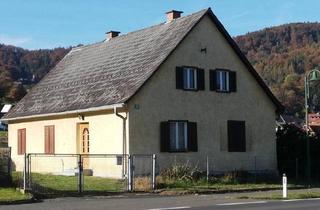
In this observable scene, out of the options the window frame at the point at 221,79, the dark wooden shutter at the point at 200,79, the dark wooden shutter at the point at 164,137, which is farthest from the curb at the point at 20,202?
the window frame at the point at 221,79

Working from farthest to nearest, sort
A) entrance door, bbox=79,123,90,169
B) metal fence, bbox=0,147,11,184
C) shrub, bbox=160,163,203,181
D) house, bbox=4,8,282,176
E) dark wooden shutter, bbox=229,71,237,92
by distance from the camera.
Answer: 1. dark wooden shutter, bbox=229,71,237,92
2. entrance door, bbox=79,123,90,169
3. house, bbox=4,8,282,176
4. shrub, bbox=160,163,203,181
5. metal fence, bbox=0,147,11,184

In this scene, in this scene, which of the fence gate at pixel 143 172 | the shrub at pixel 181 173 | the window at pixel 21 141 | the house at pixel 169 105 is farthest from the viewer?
the window at pixel 21 141

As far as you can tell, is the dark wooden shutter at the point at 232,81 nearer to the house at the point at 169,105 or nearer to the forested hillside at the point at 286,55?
the house at the point at 169,105

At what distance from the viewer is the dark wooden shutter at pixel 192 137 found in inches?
1105

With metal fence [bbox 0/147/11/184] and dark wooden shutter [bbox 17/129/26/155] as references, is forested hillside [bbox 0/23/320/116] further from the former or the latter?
metal fence [bbox 0/147/11/184]

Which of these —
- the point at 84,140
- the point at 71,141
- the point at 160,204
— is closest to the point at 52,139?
the point at 71,141

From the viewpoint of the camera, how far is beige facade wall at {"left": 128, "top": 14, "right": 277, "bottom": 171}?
88.7 ft

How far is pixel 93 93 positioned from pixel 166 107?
3995mm

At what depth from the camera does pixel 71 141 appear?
1193 inches

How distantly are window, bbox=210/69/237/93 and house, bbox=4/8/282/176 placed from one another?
5 cm

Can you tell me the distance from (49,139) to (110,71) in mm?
4833

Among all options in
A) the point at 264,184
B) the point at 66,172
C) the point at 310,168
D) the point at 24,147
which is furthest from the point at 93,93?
the point at 310,168

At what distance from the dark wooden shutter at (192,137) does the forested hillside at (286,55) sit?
205 feet

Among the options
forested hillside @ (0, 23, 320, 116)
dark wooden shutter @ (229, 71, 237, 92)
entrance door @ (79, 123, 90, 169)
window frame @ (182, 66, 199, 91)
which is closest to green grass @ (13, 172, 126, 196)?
entrance door @ (79, 123, 90, 169)
